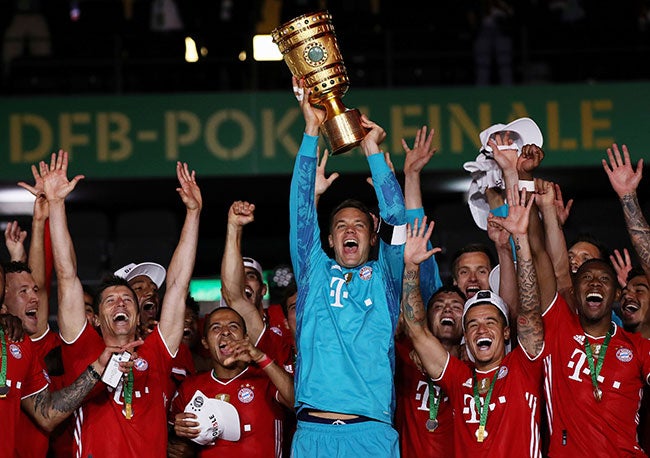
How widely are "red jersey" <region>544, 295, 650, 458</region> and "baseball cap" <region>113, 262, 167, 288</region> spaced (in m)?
2.59

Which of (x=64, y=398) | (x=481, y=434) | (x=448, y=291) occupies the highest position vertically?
(x=448, y=291)

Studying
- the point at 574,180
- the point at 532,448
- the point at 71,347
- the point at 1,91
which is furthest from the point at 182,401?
the point at 574,180

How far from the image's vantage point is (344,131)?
5602mm

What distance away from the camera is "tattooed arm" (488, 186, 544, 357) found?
5.92 m

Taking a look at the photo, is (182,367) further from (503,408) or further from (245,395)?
(503,408)

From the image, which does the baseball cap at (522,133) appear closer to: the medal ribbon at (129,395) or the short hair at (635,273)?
the short hair at (635,273)

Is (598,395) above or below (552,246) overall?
below

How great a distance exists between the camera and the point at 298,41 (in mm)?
5652

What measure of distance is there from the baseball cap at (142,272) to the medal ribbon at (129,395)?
1124 millimetres

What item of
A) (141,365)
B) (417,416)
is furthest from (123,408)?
(417,416)

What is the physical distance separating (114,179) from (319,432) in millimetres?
6898

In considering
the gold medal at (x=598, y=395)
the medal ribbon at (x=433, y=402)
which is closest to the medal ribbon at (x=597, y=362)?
the gold medal at (x=598, y=395)

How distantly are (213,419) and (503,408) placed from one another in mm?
1547

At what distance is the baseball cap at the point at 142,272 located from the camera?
285 inches
